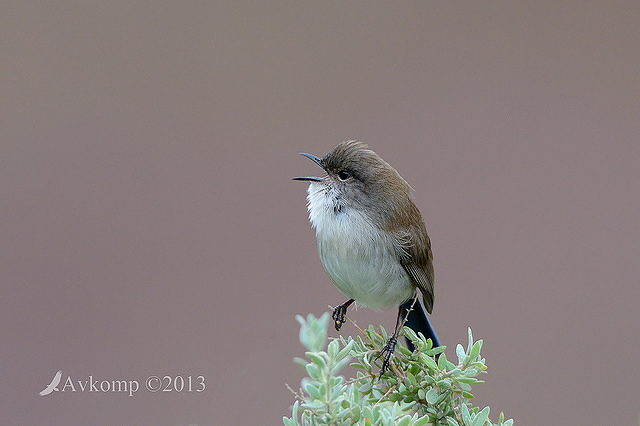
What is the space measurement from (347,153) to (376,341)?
0.76m

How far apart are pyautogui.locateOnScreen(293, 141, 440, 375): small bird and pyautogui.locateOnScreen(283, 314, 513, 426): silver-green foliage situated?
443mm

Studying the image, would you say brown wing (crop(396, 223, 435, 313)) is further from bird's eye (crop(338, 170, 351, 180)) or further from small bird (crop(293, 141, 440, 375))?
bird's eye (crop(338, 170, 351, 180))

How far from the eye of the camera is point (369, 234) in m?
1.95

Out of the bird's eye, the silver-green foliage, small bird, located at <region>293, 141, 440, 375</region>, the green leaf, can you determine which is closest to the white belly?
small bird, located at <region>293, 141, 440, 375</region>

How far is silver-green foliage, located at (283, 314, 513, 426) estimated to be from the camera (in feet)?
2.95

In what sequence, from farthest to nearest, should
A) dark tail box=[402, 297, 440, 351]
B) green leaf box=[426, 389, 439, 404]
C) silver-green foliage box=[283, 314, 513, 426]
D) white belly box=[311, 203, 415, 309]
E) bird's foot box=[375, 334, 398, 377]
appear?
1. dark tail box=[402, 297, 440, 351]
2. white belly box=[311, 203, 415, 309]
3. bird's foot box=[375, 334, 398, 377]
4. green leaf box=[426, 389, 439, 404]
5. silver-green foliage box=[283, 314, 513, 426]

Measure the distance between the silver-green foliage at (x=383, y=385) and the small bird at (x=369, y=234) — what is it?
1.45 feet

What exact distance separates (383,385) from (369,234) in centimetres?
70

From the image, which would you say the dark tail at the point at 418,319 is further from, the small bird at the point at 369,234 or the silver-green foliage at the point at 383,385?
the silver-green foliage at the point at 383,385

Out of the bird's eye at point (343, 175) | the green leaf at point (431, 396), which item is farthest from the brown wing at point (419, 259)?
the green leaf at point (431, 396)

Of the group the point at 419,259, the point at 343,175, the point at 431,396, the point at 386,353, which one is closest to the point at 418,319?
the point at 419,259

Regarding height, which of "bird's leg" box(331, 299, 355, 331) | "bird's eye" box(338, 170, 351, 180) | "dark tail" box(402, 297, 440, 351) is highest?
"bird's eye" box(338, 170, 351, 180)

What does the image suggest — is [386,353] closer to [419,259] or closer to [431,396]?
[431,396]

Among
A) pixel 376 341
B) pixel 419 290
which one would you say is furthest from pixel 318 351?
pixel 419 290
